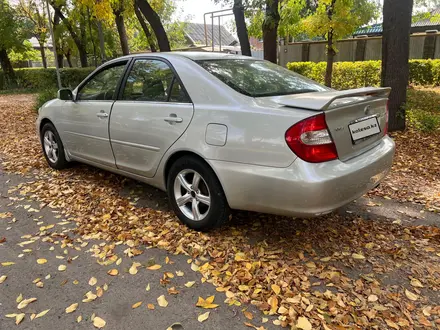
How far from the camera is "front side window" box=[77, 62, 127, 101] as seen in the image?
4.12m

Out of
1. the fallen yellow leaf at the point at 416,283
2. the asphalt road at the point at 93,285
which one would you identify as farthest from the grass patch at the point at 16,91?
the fallen yellow leaf at the point at 416,283

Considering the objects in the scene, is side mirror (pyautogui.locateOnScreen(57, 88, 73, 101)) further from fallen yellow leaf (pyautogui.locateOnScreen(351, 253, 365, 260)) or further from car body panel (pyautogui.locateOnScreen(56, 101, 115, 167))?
fallen yellow leaf (pyautogui.locateOnScreen(351, 253, 365, 260))

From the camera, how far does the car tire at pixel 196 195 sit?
312 cm

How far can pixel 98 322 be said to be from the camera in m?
2.35

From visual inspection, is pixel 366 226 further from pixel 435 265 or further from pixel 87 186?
pixel 87 186

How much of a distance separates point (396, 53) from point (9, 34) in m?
20.6

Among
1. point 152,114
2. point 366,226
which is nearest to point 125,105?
point 152,114

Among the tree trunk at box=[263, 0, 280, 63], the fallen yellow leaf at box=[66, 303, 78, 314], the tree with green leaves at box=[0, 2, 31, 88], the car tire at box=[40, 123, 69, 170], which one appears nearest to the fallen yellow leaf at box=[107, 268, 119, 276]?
the fallen yellow leaf at box=[66, 303, 78, 314]

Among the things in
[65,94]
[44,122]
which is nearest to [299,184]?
[65,94]

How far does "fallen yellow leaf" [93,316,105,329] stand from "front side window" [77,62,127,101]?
2.44 m

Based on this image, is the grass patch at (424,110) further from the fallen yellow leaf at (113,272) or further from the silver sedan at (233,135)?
the fallen yellow leaf at (113,272)

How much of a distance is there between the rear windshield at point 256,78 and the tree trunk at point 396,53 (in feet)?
10.1

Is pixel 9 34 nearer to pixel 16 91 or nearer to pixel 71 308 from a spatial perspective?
pixel 16 91

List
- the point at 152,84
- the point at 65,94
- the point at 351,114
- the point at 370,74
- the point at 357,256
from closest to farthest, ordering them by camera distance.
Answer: the point at 351,114
the point at 357,256
the point at 152,84
the point at 65,94
the point at 370,74
